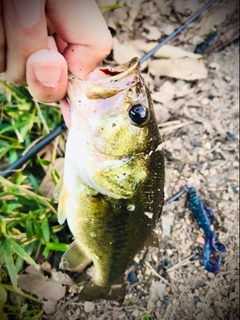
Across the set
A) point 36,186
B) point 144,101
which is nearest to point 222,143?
point 36,186

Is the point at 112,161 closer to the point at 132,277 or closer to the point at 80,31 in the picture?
the point at 80,31

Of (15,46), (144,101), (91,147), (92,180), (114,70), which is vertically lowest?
(92,180)

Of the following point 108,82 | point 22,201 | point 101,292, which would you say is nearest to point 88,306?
point 101,292

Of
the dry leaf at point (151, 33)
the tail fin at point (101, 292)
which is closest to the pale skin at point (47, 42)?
the tail fin at point (101, 292)

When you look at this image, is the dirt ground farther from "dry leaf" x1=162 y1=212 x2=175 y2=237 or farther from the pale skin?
the pale skin

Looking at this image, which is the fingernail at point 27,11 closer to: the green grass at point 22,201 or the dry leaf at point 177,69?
the green grass at point 22,201

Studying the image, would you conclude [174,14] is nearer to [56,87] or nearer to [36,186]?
[36,186]
